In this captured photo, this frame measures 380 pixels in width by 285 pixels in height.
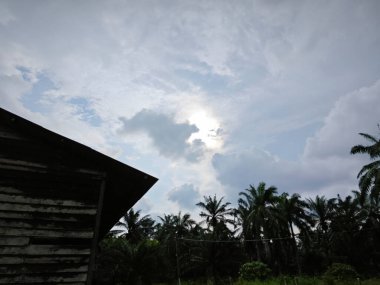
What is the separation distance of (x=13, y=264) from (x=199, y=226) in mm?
47697

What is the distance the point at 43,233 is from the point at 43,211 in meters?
0.43

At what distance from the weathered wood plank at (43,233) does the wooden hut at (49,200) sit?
0.05ft

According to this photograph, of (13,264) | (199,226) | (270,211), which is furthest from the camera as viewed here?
(199,226)

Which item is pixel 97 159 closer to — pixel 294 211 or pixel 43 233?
pixel 43 233

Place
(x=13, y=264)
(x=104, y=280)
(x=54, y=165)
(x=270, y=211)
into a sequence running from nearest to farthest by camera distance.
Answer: (x=13, y=264), (x=54, y=165), (x=104, y=280), (x=270, y=211)

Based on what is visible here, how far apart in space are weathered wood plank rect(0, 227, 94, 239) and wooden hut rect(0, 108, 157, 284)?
0.05 ft

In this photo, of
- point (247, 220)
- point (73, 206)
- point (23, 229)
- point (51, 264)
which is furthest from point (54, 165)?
point (247, 220)

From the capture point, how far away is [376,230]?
46594mm

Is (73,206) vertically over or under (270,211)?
under

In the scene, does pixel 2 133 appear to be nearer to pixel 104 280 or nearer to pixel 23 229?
pixel 23 229

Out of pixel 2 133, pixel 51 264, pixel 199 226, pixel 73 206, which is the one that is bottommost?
pixel 51 264

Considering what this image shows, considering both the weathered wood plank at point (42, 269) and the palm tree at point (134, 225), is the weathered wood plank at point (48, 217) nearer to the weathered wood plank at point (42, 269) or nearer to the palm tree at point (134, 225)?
the weathered wood plank at point (42, 269)

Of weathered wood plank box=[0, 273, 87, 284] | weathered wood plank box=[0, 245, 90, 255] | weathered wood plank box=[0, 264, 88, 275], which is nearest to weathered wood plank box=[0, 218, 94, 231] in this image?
weathered wood plank box=[0, 245, 90, 255]

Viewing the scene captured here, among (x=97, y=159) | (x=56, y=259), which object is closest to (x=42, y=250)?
(x=56, y=259)
